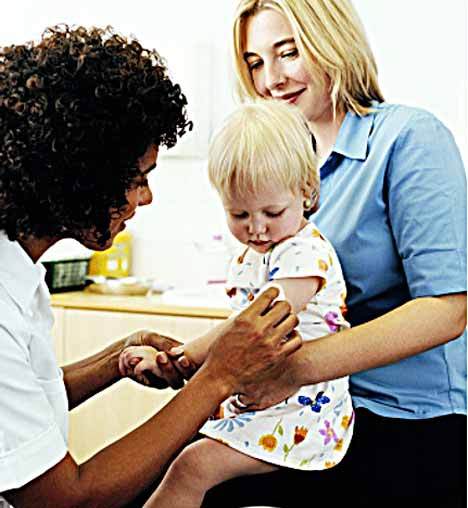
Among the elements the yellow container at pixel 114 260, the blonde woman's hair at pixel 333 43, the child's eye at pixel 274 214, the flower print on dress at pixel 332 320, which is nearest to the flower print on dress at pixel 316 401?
the flower print on dress at pixel 332 320

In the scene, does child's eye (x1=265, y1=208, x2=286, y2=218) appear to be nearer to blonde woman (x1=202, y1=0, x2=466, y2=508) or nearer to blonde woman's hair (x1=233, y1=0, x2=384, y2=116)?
blonde woman (x1=202, y1=0, x2=466, y2=508)

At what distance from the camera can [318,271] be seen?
71.2 inches

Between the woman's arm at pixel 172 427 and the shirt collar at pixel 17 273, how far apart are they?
259mm

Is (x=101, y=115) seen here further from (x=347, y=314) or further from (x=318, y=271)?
(x=347, y=314)

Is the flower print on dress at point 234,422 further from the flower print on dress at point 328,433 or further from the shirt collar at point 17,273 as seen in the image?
the shirt collar at point 17,273

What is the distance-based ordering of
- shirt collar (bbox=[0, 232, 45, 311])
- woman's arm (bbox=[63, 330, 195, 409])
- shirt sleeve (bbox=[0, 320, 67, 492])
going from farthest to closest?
woman's arm (bbox=[63, 330, 195, 409]) < shirt collar (bbox=[0, 232, 45, 311]) < shirt sleeve (bbox=[0, 320, 67, 492])

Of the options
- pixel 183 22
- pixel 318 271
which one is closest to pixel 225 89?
pixel 183 22

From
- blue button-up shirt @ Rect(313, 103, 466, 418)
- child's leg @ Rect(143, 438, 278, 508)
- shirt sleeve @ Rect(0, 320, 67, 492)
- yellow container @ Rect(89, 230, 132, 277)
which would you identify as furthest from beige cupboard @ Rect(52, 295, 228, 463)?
shirt sleeve @ Rect(0, 320, 67, 492)

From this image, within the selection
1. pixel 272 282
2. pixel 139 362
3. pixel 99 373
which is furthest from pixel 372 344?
pixel 99 373

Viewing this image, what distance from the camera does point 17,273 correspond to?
165 centimetres

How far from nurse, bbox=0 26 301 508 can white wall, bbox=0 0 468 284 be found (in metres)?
1.85

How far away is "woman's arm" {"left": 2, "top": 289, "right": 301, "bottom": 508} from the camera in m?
1.56

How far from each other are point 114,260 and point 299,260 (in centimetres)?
233

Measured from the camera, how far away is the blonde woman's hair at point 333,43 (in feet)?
6.59
